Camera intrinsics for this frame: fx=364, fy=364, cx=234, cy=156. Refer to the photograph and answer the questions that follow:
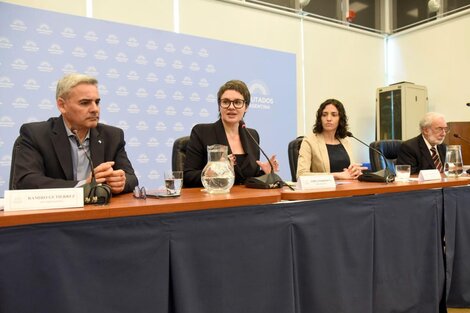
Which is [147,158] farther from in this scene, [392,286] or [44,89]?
[392,286]

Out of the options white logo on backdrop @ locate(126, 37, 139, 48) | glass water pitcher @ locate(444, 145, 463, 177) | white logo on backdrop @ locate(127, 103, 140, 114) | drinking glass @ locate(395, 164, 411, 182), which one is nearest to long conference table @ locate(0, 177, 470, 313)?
drinking glass @ locate(395, 164, 411, 182)

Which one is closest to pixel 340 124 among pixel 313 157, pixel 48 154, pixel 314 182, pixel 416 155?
pixel 313 157

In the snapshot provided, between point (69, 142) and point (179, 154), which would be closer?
point (69, 142)

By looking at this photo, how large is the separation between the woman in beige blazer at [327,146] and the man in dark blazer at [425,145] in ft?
1.61

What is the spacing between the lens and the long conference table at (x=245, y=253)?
891mm

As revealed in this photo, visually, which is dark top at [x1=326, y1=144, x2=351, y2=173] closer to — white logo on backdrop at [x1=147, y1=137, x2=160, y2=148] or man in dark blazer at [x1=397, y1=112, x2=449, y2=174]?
man in dark blazer at [x1=397, y1=112, x2=449, y2=174]

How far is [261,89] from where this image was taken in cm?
461

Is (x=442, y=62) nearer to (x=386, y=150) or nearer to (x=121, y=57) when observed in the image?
(x=386, y=150)

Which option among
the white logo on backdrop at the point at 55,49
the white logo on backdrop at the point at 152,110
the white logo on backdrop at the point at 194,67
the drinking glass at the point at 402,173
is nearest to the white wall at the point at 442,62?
the white logo on backdrop at the point at 194,67

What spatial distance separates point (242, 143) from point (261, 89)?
2582 mm

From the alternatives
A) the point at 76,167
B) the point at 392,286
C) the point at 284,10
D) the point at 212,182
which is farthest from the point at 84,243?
the point at 284,10

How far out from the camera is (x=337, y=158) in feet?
8.48

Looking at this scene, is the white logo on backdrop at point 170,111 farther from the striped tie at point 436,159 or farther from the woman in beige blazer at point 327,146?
the striped tie at point 436,159

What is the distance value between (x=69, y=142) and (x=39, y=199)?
2.41 ft
